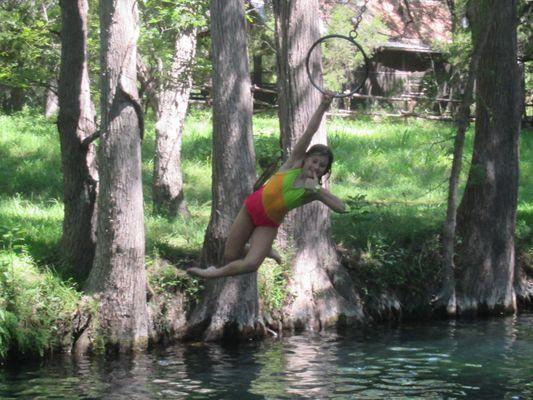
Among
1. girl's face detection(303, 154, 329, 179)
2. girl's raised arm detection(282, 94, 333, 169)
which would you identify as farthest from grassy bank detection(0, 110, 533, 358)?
girl's face detection(303, 154, 329, 179)

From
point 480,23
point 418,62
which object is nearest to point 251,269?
point 480,23

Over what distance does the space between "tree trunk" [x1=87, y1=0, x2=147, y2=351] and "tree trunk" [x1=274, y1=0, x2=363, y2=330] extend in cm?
276

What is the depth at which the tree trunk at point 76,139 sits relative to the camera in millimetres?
14828

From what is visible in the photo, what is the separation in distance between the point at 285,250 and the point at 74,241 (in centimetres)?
348

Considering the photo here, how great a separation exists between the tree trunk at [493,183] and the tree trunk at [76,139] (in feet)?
23.0

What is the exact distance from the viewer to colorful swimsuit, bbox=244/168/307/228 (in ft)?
32.0

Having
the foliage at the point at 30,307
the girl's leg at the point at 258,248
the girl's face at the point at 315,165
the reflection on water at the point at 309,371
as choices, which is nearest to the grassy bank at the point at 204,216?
the foliage at the point at 30,307

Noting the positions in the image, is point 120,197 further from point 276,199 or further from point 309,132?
point 309,132

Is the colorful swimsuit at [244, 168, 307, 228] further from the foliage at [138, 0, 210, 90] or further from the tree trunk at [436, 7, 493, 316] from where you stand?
the tree trunk at [436, 7, 493, 316]

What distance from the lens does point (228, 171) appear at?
14.9 meters

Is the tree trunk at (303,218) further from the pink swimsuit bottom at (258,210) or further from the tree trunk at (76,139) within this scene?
the pink swimsuit bottom at (258,210)

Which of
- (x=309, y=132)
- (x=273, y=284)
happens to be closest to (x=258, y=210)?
(x=309, y=132)

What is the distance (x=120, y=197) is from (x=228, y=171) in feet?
6.14

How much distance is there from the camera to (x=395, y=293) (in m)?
17.0
